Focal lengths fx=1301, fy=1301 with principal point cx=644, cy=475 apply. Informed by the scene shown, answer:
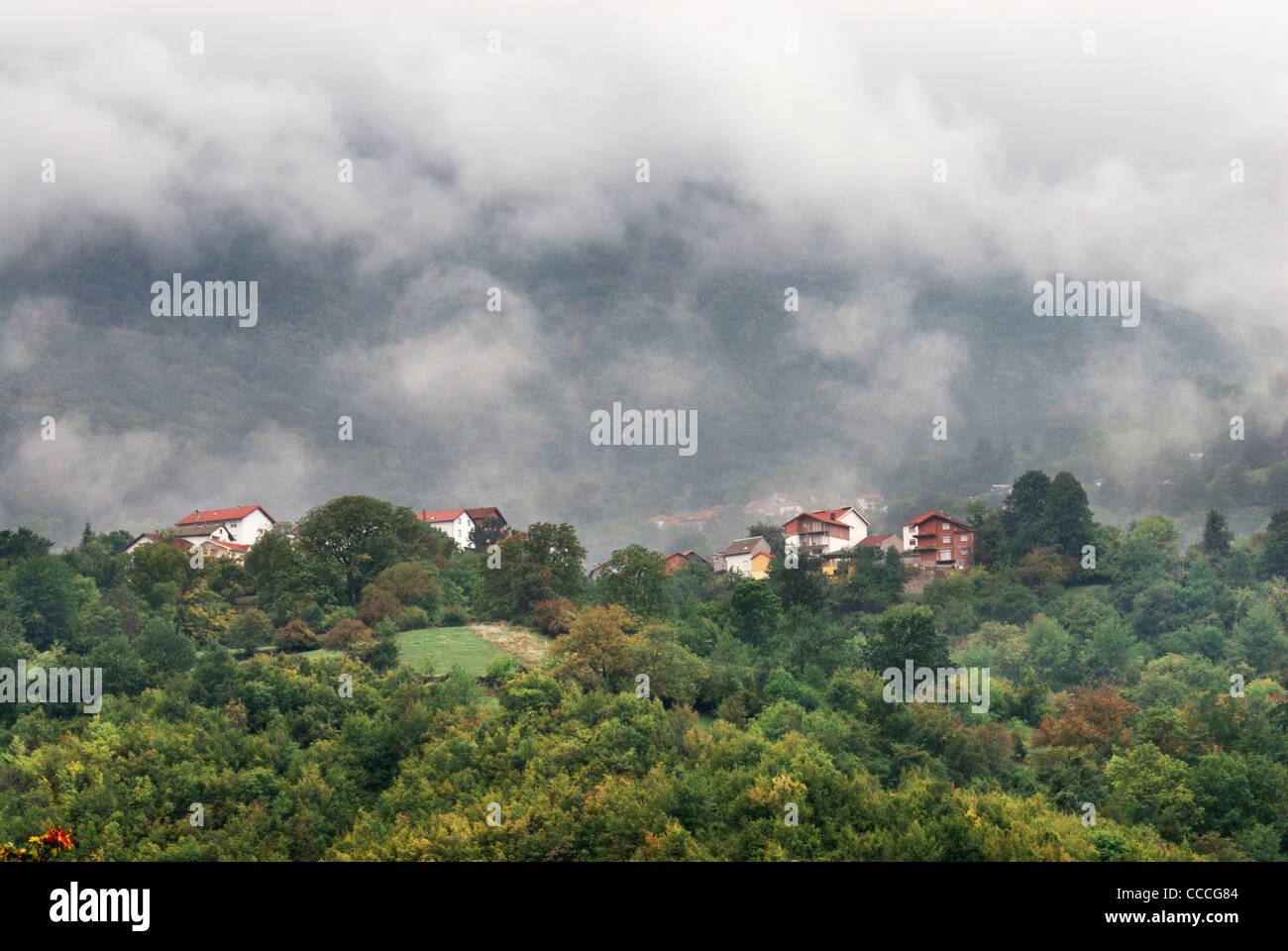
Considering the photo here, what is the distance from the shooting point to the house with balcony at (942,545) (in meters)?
139

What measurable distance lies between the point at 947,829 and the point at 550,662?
103 feet

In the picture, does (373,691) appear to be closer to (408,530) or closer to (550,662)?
(550,662)

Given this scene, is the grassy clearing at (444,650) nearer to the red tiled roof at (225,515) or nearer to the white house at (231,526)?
the white house at (231,526)

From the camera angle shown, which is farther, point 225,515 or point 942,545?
point 225,515

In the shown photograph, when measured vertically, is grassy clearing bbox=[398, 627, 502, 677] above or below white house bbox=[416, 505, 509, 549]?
below

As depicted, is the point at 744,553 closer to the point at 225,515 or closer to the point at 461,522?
the point at 461,522

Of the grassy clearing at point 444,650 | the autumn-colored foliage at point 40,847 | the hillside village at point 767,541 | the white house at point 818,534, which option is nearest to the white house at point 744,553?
the hillside village at point 767,541

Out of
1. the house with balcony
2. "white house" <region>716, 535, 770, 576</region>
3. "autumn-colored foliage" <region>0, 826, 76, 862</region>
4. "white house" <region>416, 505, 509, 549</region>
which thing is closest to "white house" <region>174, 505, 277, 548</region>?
"white house" <region>416, 505, 509, 549</region>

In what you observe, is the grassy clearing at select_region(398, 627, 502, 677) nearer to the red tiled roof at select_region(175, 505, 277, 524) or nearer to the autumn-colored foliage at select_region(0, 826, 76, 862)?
the autumn-colored foliage at select_region(0, 826, 76, 862)

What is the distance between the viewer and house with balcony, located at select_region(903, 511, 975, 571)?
456 ft

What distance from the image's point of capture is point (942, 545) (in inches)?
5556

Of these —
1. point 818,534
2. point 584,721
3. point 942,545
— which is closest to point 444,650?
point 584,721

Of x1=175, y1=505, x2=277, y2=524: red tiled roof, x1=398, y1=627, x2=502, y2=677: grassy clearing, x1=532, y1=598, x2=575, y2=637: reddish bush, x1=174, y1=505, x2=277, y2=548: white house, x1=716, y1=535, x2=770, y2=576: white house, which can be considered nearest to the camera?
x1=398, y1=627, x2=502, y2=677: grassy clearing
